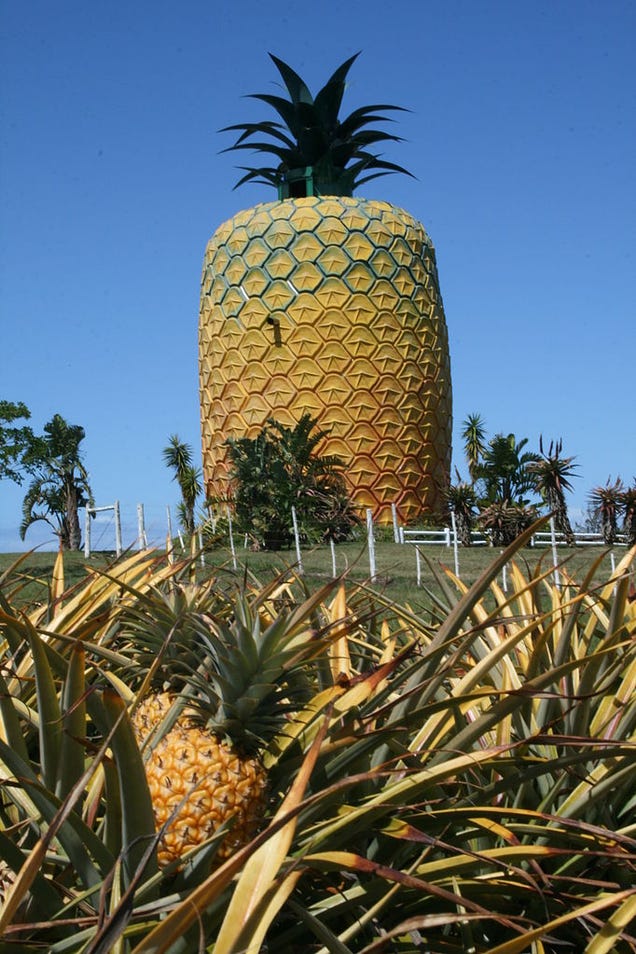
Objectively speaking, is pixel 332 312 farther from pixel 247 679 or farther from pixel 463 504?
pixel 247 679

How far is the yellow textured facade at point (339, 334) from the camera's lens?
28.4m

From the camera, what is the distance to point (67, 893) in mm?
1825

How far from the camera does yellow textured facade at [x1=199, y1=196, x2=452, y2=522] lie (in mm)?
28359

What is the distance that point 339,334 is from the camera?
28375 millimetres

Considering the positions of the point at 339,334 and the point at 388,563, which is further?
the point at 339,334

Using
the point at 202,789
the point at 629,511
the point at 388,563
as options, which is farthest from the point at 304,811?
the point at 629,511

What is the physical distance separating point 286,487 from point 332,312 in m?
6.04

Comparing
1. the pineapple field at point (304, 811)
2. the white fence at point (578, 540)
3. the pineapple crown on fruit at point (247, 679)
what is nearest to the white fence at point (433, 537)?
Answer: the white fence at point (578, 540)

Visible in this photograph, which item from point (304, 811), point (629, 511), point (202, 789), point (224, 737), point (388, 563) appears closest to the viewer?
point (304, 811)

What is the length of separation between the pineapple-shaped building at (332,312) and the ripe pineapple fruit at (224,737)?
2604cm

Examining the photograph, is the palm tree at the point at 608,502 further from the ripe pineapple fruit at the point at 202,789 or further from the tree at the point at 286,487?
the ripe pineapple fruit at the point at 202,789

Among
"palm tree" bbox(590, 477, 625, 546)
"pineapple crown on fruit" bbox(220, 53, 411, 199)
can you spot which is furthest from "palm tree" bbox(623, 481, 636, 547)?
"pineapple crown on fruit" bbox(220, 53, 411, 199)

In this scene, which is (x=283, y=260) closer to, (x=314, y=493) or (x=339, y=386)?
(x=339, y=386)

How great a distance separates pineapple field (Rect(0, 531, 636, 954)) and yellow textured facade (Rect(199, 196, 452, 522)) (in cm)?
2617
